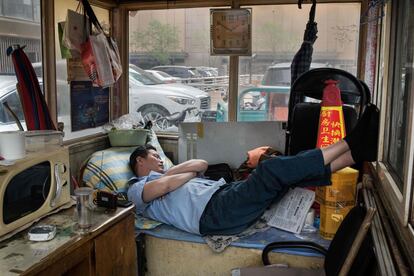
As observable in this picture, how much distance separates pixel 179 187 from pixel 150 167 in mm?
447

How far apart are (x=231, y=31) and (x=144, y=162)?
1311 mm

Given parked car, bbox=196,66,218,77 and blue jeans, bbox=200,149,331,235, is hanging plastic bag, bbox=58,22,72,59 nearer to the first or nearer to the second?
parked car, bbox=196,66,218,77

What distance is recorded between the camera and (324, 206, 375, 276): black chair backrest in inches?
49.9

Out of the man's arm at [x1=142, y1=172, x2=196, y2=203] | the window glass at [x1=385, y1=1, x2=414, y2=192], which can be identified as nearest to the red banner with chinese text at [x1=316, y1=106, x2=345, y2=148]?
the window glass at [x1=385, y1=1, x2=414, y2=192]

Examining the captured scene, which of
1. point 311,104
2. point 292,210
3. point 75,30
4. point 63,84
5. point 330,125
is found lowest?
point 292,210

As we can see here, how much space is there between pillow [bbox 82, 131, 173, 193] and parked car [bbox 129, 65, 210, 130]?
2.16ft

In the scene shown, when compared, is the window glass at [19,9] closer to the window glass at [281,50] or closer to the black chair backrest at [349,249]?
the window glass at [281,50]

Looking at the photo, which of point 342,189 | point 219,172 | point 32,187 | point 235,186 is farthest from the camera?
point 219,172

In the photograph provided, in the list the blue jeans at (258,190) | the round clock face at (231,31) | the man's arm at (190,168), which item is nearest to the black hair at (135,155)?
the man's arm at (190,168)

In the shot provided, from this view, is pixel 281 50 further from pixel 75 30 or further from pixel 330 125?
pixel 75 30

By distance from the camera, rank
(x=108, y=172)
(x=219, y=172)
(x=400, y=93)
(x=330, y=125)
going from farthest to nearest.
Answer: (x=219, y=172) → (x=108, y=172) → (x=330, y=125) → (x=400, y=93)

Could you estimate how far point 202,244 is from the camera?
223 cm

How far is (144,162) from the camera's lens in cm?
283

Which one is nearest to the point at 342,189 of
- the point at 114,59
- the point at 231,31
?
the point at 231,31
